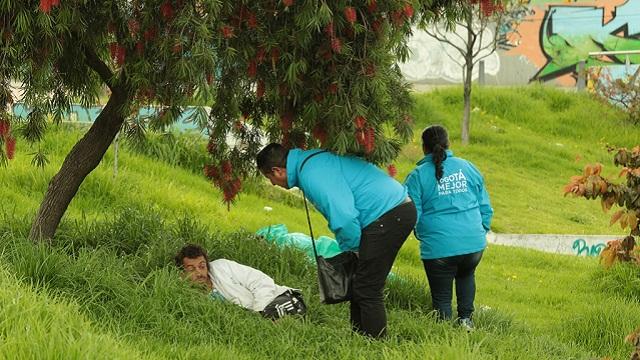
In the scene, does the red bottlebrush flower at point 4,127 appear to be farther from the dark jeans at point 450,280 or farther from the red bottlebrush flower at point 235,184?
the dark jeans at point 450,280

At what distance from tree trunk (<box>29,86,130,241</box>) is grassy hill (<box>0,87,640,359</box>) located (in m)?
0.21

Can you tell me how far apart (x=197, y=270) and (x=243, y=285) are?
0.34 m

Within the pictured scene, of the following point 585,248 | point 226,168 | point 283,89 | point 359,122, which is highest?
point 283,89

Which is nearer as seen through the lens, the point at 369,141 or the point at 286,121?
the point at 369,141

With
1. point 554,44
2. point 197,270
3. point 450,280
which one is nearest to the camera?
point 197,270

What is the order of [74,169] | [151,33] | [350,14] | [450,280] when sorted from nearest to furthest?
[350,14] < [151,33] < [450,280] < [74,169]

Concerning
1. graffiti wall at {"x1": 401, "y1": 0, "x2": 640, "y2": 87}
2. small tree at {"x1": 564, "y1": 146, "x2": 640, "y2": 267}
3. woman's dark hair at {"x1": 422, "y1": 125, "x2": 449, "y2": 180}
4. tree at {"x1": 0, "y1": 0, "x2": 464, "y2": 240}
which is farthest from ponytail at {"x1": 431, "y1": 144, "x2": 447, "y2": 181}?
graffiti wall at {"x1": 401, "y1": 0, "x2": 640, "y2": 87}

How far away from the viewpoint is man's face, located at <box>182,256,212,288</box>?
679 centimetres

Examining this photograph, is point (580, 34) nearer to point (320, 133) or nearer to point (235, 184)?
point (235, 184)

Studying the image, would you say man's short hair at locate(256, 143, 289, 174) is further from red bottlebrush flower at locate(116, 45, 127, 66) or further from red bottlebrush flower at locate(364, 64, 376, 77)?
red bottlebrush flower at locate(116, 45, 127, 66)

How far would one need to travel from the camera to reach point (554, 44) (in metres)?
33.5

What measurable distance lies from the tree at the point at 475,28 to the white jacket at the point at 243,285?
2291 mm

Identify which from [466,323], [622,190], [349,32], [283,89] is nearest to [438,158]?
[466,323]

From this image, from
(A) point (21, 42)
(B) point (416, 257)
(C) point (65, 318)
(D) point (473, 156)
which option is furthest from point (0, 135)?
(D) point (473, 156)
